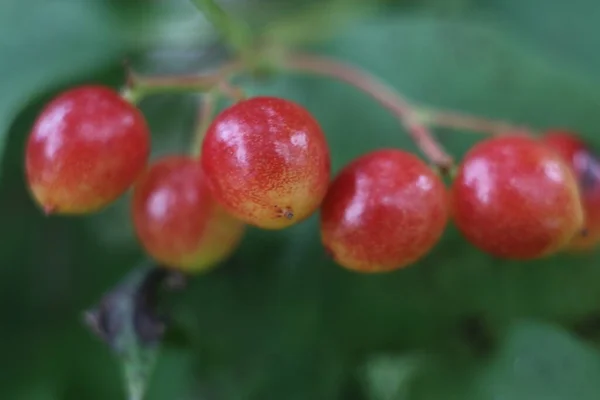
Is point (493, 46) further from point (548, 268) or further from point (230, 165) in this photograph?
point (230, 165)

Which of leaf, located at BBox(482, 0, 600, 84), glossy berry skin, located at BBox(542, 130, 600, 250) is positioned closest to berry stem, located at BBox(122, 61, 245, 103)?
glossy berry skin, located at BBox(542, 130, 600, 250)

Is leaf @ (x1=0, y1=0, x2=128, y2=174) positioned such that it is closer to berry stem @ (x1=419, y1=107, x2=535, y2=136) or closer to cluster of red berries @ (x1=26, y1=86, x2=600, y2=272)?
cluster of red berries @ (x1=26, y1=86, x2=600, y2=272)

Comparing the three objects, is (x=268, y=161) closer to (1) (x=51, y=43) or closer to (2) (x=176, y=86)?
(2) (x=176, y=86)

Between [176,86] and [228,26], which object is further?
[228,26]

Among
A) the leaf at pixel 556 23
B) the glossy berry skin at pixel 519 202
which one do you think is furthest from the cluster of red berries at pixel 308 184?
the leaf at pixel 556 23

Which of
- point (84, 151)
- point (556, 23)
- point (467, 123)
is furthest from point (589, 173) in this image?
point (556, 23)

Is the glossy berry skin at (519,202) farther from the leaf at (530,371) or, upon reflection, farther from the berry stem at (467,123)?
the leaf at (530,371)
